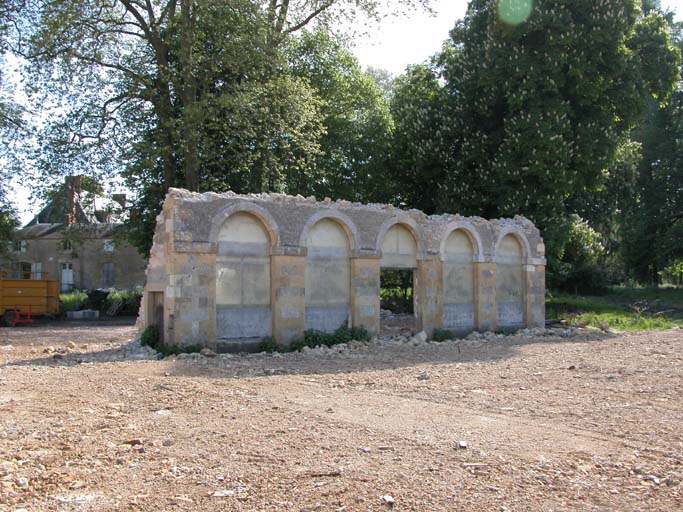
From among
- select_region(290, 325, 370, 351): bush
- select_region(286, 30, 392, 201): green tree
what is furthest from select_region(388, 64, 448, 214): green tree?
select_region(290, 325, 370, 351): bush

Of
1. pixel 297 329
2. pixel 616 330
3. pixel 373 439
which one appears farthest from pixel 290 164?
pixel 373 439

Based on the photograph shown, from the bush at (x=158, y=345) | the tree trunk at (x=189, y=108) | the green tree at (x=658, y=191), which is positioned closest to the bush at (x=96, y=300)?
the tree trunk at (x=189, y=108)

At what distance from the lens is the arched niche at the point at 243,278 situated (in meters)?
13.5

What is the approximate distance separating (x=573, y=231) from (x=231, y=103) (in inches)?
465

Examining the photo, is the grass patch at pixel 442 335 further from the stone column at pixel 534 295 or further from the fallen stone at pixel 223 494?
the fallen stone at pixel 223 494

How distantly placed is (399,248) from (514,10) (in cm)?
956

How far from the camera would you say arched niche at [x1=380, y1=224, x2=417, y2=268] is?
53.1 ft

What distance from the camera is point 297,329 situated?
14.2 meters

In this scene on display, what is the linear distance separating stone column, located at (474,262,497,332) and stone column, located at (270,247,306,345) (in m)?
5.61

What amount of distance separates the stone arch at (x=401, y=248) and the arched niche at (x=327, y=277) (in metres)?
1.07

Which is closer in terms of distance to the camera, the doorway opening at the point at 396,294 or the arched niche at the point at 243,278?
the arched niche at the point at 243,278

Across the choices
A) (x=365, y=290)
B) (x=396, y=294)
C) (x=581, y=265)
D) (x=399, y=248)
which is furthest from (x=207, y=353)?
(x=581, y=265)

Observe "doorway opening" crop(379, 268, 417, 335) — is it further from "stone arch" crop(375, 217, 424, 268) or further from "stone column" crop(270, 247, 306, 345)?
"stone column" crop(270, 247, 306, 345)

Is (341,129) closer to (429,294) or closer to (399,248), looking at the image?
(399,248)
